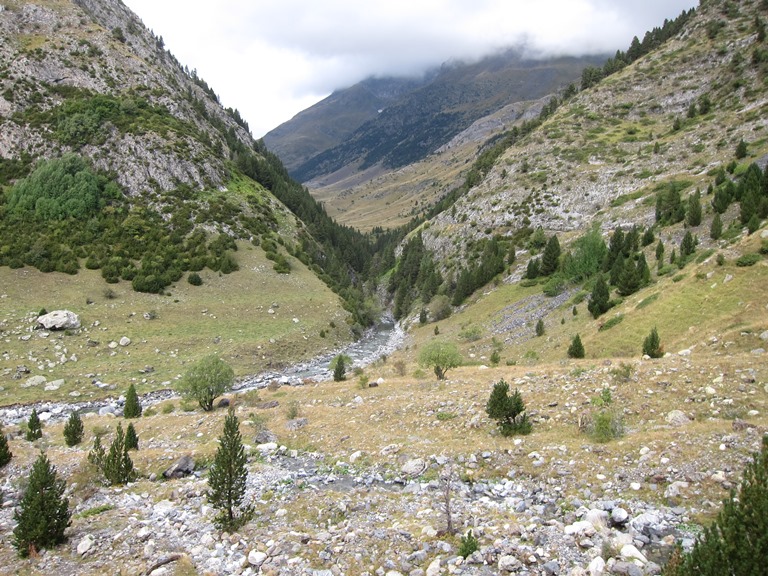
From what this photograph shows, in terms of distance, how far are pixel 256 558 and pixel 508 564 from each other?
630 centimetres

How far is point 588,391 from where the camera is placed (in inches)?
762

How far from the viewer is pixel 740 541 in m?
→ 6.58

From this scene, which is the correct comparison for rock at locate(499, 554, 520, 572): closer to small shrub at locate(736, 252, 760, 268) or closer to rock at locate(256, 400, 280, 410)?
rock at locate(256, 400, 280, 410)

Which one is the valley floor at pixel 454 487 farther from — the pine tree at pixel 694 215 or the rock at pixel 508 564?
the pine tree at pixel 694 215

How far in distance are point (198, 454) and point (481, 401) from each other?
530 inches

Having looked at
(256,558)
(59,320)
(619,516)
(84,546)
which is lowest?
(619,516)

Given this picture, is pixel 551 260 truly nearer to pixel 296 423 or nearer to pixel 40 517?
pixel 296 423

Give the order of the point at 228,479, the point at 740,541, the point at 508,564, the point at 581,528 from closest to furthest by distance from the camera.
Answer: the point at 740,541, the point at 508,564, the point at 581,528, the point at 228,479

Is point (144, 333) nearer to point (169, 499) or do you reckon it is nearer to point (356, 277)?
point (169, 499)

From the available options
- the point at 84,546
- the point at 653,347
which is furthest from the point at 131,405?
the point at 653,347

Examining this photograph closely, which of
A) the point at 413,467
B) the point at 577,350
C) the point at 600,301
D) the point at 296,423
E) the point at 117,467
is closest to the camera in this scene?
the point at 413,467

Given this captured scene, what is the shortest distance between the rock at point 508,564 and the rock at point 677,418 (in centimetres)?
912

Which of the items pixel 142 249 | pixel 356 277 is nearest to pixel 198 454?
pixel 142 249

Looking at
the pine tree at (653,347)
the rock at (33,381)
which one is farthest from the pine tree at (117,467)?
the pine tree at (653,347)
